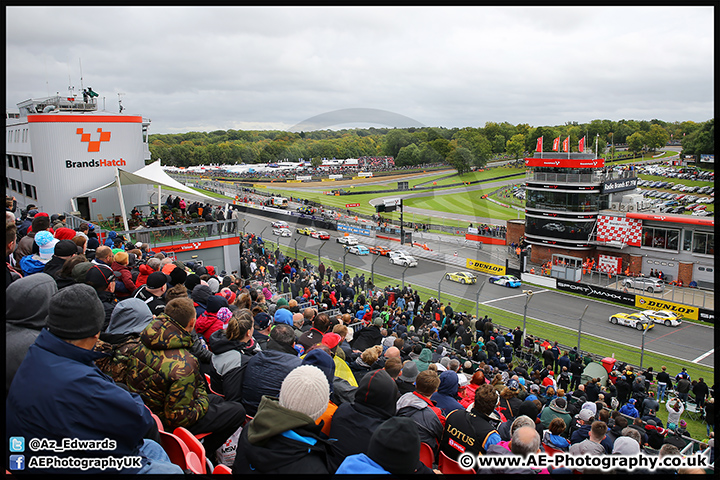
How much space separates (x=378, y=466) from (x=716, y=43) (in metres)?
3.95

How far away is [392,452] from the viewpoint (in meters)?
2.57

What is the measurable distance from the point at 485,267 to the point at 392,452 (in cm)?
2901

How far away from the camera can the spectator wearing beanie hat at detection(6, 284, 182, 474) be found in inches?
98.8

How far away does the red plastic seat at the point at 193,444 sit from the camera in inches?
125

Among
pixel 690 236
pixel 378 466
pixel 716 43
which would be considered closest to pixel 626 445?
pixel 378 466

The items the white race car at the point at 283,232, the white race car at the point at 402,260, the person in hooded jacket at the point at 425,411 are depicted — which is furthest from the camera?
the white race car at the point at 283,232

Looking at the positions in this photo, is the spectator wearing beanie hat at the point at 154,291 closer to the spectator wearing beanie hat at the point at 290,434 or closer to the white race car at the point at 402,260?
the spectator wearing beanie hat at the point at 290,434

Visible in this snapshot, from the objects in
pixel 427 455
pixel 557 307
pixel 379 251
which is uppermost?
pixel 427 455

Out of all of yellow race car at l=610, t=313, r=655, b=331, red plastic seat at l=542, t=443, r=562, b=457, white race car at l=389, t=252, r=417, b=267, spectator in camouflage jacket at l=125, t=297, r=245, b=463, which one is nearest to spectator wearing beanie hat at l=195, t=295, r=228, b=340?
spectator in camouflage jacket at l=125, t=297, r=245, b=463

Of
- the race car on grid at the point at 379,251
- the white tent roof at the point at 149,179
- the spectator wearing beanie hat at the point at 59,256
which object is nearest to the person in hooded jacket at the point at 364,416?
the spectator wearing beanie hat at the point at 59,256

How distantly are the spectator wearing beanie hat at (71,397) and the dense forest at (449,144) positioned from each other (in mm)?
101664

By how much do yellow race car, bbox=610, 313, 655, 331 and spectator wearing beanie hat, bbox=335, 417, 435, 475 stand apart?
72.8 feet

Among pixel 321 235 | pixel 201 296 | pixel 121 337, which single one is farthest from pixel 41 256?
pixel 321 235

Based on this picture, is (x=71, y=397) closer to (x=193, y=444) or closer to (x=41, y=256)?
(x=193, y=444)
